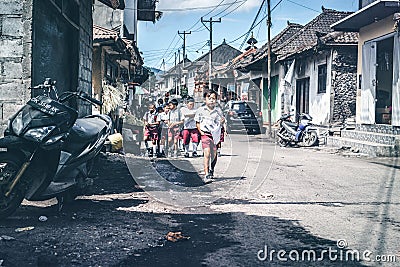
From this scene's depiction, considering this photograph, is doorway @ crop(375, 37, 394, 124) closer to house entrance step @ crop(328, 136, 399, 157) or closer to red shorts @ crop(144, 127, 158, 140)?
house entrance step @ crop(328, 136, 399, 157)

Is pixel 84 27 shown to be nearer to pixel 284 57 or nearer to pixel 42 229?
pixel 42 229

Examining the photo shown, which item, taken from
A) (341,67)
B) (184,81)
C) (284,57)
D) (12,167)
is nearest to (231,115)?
(284,57)

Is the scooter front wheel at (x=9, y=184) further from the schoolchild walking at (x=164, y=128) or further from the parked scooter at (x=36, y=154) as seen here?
the schoolchild walking at (x=164, y=128)

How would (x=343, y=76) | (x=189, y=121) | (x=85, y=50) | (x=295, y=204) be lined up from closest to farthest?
(x=295, y=204) → (x=85, y=50) → (x=189, y=121) → (x=343, y=76)

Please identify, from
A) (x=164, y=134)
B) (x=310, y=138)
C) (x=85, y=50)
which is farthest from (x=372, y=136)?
(x=85, y=50)

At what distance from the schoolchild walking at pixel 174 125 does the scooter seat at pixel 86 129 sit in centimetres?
632

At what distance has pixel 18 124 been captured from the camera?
508cm

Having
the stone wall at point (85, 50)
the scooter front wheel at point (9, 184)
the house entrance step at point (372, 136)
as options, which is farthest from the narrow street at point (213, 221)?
the house entrance step at point (372, 136)

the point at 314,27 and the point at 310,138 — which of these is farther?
the point at 314,27

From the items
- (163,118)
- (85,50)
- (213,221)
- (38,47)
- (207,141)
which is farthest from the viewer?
(163,118)

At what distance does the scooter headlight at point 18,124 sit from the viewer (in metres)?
5.02

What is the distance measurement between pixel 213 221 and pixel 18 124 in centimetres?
245

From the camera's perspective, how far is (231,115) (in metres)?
24.5

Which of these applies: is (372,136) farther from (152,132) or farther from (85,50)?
(85,50)
